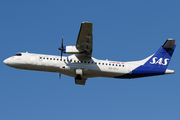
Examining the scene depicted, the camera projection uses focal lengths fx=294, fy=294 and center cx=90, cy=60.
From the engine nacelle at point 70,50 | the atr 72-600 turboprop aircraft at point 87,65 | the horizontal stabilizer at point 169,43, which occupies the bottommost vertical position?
the atr 72-600 turboprop aircraft at point 87,65

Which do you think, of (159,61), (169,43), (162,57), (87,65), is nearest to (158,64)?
(159,61)

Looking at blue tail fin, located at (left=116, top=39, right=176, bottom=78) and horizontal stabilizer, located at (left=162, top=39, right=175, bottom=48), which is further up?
horizontal stabilizer, located at (left=162, top=39, right=175, bottom=48)

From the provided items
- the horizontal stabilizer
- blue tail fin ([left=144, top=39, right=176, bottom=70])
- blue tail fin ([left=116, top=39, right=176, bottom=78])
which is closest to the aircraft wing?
blue tail fin ([left=116, top=39, right=176, bottom=78])

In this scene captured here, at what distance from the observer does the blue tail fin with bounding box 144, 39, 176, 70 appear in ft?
102

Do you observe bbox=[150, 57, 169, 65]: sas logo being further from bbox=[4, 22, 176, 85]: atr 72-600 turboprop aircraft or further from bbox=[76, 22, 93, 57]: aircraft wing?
bbox=[76, 22, 93, 57]: aircraft wing

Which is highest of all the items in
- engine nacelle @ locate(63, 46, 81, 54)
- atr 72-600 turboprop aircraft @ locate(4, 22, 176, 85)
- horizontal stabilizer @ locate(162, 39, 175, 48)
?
horizontal stabilizer @ locate(162, 39, 175, 48)

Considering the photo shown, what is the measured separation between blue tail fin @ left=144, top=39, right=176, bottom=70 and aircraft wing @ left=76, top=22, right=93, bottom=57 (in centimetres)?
650

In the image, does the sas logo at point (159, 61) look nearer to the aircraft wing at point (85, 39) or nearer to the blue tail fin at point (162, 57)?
the blue tail fin at point (162, 57)

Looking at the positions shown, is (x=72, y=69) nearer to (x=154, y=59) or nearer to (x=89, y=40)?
(x=89, y=40)

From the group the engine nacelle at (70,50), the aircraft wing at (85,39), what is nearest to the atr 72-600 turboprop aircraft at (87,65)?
the aircraft wing at (85,39)

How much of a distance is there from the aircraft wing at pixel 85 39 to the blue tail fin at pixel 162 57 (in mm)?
6500

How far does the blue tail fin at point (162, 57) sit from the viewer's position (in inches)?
1220

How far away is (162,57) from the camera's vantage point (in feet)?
103

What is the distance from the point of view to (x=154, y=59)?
31391 mm
